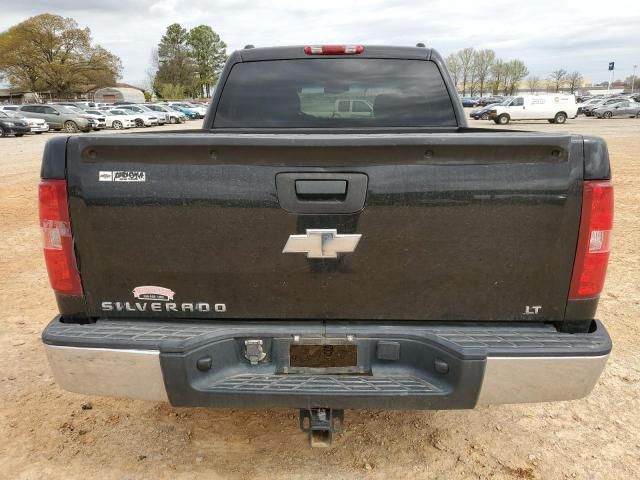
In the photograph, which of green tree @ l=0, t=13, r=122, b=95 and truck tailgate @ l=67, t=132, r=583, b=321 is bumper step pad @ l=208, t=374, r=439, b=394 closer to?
truck tailgate @ l=67, t=132, r=583, b=321

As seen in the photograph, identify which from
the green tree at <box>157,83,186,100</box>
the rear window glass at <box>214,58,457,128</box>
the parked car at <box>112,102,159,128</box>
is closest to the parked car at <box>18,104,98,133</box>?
the parked car at <box>112,102,159,128</box>

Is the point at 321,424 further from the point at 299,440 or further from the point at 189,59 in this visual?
the point at 189,59

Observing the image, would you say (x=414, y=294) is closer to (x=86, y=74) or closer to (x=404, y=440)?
(x=404, y=440)

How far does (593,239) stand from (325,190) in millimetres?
1144

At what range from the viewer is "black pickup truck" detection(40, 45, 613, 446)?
6.90 ft

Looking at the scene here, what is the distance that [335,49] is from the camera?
3850 mm

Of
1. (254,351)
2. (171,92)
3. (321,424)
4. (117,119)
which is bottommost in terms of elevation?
(171,92)

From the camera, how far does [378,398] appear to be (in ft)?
7.13

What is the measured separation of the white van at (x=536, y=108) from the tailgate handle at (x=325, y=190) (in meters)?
37.0

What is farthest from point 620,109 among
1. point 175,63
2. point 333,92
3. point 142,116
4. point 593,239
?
point 175,63

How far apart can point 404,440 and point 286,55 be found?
2.87m

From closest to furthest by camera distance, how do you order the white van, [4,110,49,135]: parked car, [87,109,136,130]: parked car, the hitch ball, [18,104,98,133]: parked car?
the hitch ball < [4,110,49,135]: parked car < [18,104,98,133]: parked car < [87,109,136,130]: parked car < the white van

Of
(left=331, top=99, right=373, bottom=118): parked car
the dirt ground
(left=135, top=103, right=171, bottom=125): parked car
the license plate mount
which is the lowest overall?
(left=135, top=103, right=171, bottom=125): parked car

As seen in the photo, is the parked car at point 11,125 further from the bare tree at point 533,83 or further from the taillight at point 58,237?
the bare tree at point 533,83
